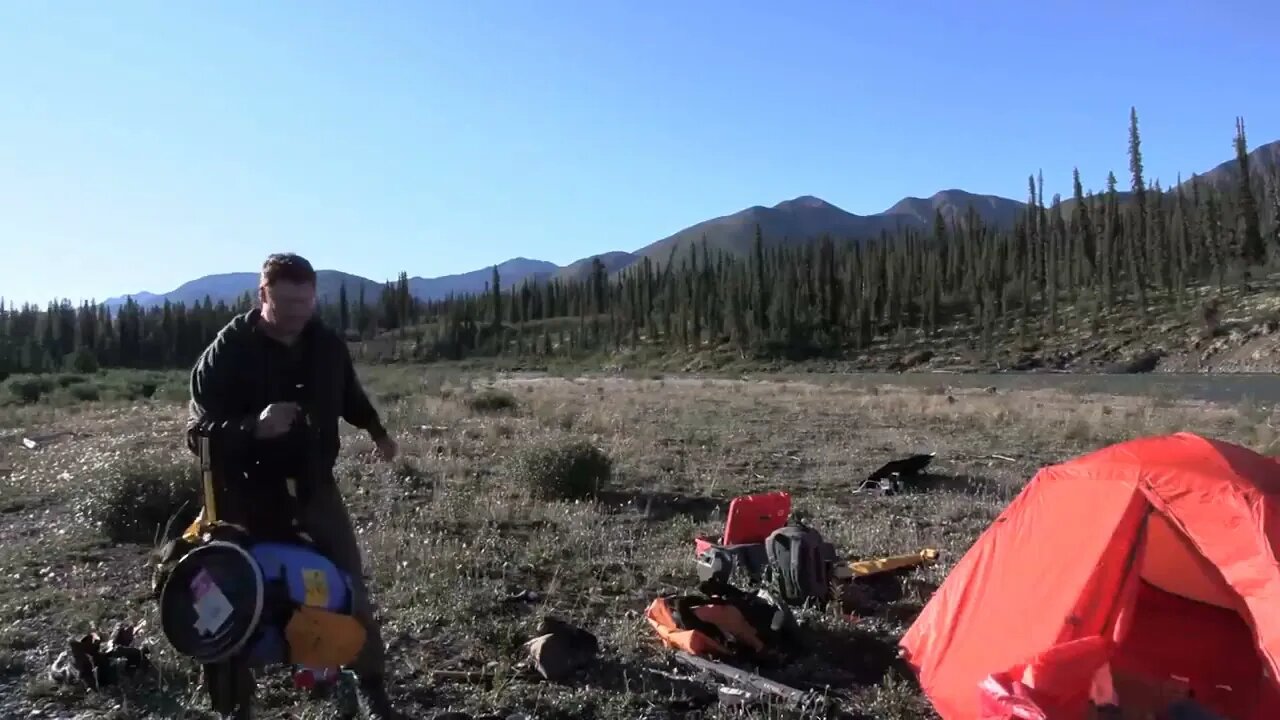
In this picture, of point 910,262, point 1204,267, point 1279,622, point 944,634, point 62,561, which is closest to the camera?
point 1279,622

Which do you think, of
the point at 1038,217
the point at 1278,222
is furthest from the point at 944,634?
the point at 1038,217

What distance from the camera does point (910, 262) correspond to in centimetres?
11338

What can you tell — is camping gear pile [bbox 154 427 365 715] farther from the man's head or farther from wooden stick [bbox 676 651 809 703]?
wooden stick [bbox 676 651 809 703]

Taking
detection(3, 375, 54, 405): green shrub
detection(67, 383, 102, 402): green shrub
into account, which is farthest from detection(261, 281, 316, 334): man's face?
detection(3, 375, 54, 405): green shrub

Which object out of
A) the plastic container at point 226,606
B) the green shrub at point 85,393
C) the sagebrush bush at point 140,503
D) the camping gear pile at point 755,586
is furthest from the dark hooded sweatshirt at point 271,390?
the green shrub at point 85,393

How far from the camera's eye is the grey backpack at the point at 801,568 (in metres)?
6.51

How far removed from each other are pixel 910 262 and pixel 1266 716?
11385 cm

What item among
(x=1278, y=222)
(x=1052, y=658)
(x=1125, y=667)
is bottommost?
(x=1125, y=667)

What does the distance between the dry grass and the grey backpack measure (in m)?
0.33

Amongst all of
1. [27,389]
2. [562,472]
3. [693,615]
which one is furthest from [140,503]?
[27,389]

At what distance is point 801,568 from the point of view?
6.55 metres

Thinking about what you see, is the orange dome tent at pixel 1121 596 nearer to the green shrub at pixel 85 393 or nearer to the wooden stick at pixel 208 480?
the wooden stick at pixel 208 480

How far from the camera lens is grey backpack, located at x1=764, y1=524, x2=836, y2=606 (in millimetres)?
6508

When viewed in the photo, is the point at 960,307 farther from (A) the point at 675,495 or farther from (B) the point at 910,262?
(A) the point at 675,495
